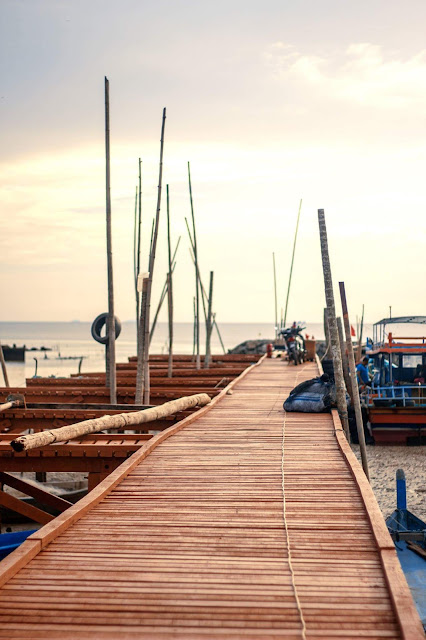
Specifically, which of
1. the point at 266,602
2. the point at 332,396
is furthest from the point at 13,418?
the point at 266,602

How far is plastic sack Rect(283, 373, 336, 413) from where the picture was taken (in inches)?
503

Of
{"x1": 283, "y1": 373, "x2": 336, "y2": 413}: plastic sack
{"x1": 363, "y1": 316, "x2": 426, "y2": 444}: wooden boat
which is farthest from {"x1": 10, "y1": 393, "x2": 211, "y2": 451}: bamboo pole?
{"x1": 363, "y1": 316, "x2": 426, "y2": 444}: wooden boat

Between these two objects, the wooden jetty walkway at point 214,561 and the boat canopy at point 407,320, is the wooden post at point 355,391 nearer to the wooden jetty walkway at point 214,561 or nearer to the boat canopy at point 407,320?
the wooden jetty walkway at point 214,561

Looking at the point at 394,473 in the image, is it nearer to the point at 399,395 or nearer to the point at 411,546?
the point at 399,395

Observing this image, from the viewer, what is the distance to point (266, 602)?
13.8 feet

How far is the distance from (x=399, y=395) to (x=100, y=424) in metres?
16.5

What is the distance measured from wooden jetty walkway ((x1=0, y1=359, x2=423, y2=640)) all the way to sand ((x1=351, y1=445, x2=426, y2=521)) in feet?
25.9

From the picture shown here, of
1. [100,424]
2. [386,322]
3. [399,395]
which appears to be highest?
[386,322]

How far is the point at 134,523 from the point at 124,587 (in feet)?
4.19

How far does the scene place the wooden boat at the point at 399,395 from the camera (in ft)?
74.6

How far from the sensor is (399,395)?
78.7 feet

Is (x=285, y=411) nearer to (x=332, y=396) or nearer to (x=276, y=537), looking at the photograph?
(x=332, y=396)

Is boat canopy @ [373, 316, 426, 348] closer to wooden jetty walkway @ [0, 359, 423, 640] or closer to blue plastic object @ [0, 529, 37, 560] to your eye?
wooden jetty walkway @ [0, 359, 423, 640]

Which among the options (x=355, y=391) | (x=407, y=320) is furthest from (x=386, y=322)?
(x=355, y=391)
